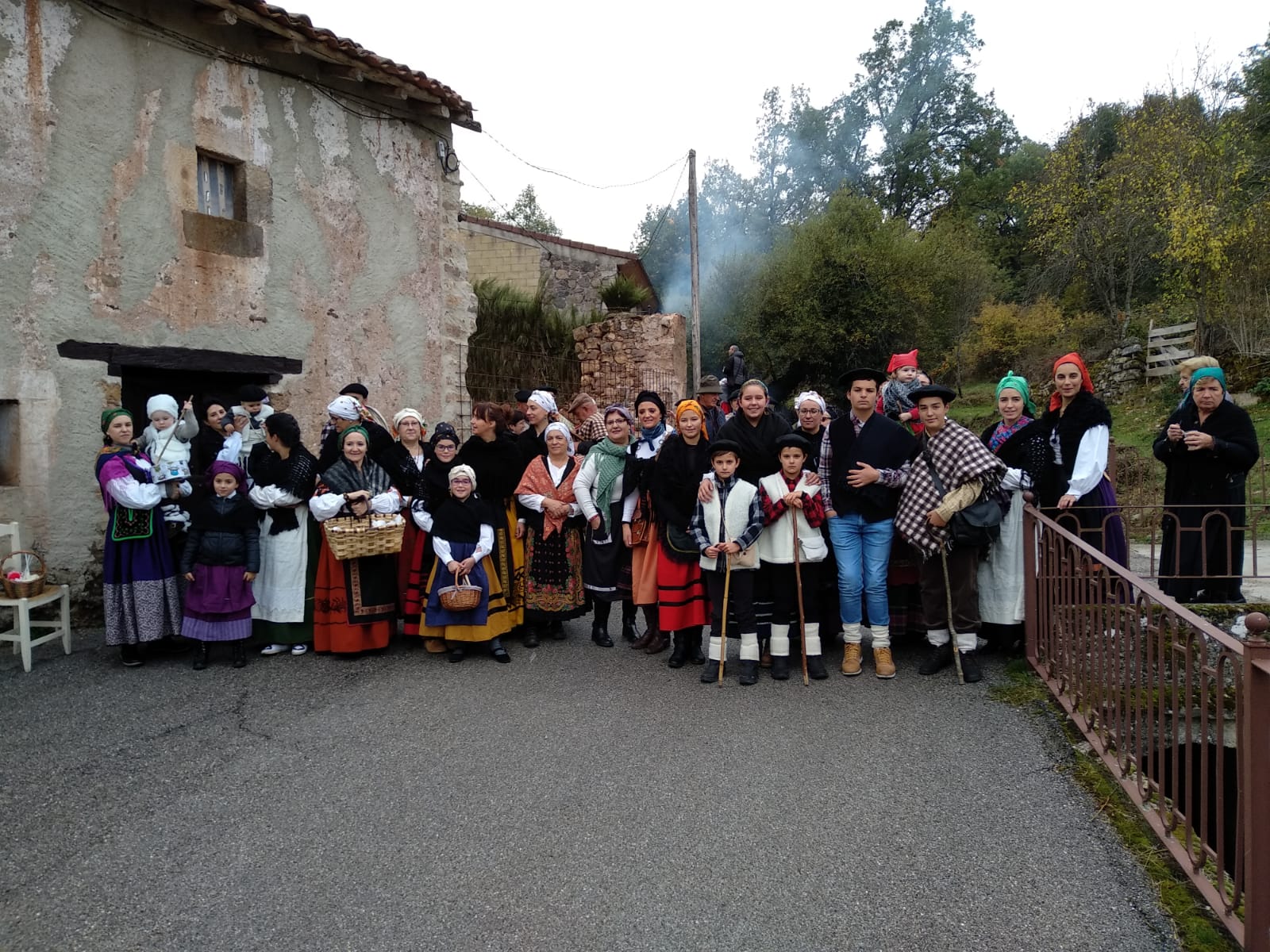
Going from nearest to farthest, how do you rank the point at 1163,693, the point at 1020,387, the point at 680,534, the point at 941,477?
the point at 1163,693 → the point at 941,477 → the point at 680,534 → the point at 1020,387

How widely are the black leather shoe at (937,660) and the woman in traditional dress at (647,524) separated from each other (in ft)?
5.51

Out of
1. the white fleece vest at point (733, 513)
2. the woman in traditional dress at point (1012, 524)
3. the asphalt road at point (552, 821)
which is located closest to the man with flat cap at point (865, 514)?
the asphalt road at point (552, 821)

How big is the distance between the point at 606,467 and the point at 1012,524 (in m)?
2.72

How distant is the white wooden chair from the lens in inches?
215

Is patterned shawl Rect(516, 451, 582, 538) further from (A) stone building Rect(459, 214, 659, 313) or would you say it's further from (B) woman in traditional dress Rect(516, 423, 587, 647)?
(A) stone building Rect(459, 214, 659, 313)

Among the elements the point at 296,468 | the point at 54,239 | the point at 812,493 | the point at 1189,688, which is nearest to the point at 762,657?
the point at 812,493

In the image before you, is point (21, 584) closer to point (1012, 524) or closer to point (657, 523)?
point (657, 523)

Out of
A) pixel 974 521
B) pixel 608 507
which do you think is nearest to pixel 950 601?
pixel 974 521

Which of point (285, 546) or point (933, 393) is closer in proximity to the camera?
point (933, 393)

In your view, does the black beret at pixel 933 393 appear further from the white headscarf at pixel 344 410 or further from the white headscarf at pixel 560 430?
the white headscarf at pixel 344 410

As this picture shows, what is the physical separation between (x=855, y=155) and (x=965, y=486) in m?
37.8

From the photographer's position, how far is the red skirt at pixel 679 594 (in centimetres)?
529

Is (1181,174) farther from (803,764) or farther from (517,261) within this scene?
(803,764)

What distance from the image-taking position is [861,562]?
5.12 m
